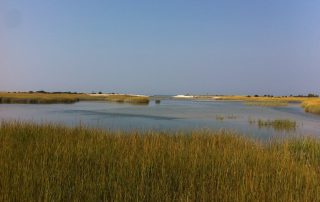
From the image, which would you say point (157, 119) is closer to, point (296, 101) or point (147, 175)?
point (147, 175)

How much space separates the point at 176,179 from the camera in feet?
20.0

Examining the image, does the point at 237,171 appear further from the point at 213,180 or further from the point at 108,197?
the point at 108,197

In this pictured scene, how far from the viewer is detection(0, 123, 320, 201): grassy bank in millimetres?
5273

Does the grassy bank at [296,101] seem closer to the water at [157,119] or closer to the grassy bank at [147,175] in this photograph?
the water at [157,119]

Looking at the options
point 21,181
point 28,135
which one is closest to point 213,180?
point 21,181

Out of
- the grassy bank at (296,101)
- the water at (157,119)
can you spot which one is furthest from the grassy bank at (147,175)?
the grassy bank at (296,101)

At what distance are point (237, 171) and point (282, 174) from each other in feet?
2.71

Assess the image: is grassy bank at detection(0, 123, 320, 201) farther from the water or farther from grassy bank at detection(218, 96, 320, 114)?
grassy bank at detection(218, 96, 320, 114)

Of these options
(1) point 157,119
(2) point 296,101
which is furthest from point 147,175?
(2) point 296,101

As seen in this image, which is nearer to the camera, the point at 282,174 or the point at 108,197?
the point at 108,197

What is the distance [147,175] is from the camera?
6.30 m

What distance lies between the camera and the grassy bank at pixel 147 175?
5.27 m

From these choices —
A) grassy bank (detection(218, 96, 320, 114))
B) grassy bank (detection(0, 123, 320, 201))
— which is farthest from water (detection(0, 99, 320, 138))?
grassy bank (detection(218, 96, 320, 114))

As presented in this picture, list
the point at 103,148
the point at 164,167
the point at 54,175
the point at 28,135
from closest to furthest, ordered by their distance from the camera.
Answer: the point at 54,175 → the point at 164,167 → the point at 103,148 → the point at 28,135
